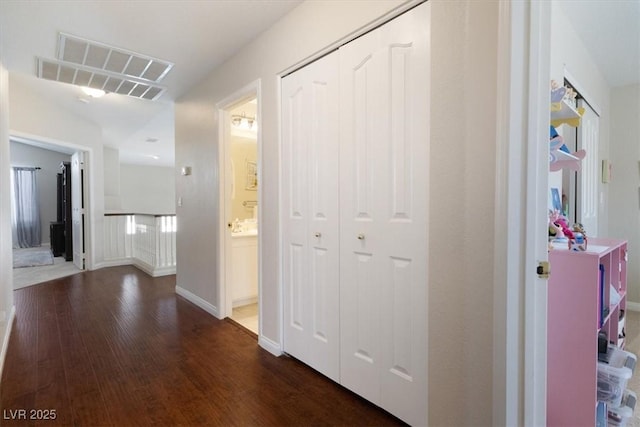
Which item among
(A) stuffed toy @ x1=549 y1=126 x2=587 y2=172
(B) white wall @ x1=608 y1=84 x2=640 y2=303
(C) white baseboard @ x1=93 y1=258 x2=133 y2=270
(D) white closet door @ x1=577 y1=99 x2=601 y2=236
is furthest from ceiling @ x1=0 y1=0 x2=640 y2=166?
(C) white baseboard @ x1=93 y1=258 x2=133 y2=270

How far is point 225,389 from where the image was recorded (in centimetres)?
193

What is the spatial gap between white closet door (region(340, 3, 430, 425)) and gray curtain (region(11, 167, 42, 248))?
30.8ft

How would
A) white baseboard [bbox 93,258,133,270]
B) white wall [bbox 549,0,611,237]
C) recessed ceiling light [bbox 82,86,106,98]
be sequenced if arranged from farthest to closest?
white baseboard [bbox 93,258,133,270], recessed ceiling light [bbox 82,86,106,98], white wall [bbox 549,0,611,237]

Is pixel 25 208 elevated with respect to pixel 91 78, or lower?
lower

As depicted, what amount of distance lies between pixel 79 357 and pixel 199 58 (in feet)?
8.69

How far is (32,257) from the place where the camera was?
6.49 m

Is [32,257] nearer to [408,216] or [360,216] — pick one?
[360,216]

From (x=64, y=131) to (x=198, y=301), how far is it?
12.1ft

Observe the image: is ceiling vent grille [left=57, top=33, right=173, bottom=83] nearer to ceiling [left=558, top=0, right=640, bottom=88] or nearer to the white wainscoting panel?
the white wainscoting panel

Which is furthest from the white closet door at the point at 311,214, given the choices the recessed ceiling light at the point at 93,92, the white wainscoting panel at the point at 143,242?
the white wainscoting panel at the point at 143,242

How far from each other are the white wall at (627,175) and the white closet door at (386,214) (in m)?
3.66

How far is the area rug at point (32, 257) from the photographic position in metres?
5.80

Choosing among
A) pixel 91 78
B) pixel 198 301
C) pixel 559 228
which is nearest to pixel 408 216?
pixel 559 228

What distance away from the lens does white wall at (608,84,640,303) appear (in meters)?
3.51
